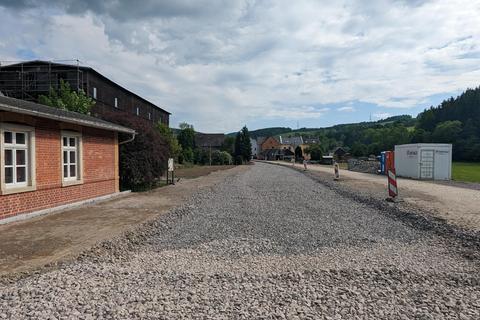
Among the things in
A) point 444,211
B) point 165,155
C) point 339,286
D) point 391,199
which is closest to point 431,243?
point 339,286

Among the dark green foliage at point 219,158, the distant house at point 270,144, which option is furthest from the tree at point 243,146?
the distant house at point 270,144

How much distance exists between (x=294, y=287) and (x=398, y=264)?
6.77ft

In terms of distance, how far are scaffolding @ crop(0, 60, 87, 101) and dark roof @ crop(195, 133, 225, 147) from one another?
7129cm

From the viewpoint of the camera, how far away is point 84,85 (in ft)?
132

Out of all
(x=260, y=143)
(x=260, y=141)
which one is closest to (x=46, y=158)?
(x=260, y=143)

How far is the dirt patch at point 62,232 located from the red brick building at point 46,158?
779 millimetres

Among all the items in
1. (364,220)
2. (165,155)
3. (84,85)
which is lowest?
(364,220)

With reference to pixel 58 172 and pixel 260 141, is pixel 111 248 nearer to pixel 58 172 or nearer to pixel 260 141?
pixel 58 172

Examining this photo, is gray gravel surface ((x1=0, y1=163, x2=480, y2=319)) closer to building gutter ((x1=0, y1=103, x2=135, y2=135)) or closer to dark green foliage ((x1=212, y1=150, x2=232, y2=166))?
building gutter ((x1=0, y1=103, x2=135, y2=135))

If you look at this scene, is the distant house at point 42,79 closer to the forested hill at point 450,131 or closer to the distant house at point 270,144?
the forested hill at point 450,131

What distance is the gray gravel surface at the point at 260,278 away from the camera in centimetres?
396

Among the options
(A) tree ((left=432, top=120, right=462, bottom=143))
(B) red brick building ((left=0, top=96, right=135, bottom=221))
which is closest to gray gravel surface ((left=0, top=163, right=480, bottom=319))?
(B) red brick building ((left=0, top=96, right=135, bottom=221))

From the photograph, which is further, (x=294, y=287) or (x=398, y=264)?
(x=398, y=264)

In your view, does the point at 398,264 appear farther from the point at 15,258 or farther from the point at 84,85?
the point at 84,85
